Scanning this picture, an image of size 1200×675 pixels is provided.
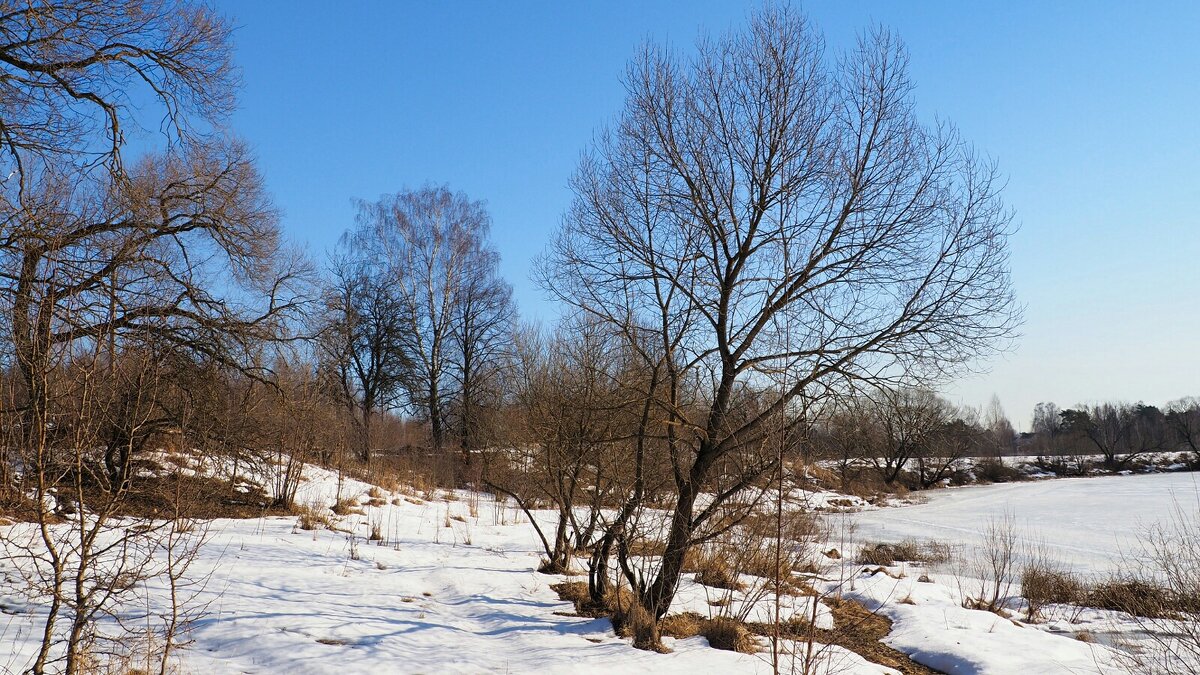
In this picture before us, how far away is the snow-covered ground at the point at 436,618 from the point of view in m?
6.03

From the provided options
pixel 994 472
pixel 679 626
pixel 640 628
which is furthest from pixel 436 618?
pixel 994 472

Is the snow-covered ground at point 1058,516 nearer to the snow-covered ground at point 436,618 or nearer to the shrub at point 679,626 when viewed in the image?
the snow-covered ground at point 436,618

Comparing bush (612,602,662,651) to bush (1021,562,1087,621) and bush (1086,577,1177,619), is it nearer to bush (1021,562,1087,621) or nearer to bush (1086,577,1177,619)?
bush (1086,577,1177,619)

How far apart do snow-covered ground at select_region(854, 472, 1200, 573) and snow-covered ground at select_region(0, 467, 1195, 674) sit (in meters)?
5.84

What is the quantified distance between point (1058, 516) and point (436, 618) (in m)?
23.6

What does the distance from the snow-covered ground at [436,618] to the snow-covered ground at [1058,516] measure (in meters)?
5.84

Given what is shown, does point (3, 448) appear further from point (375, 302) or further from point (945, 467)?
point (945, 467)

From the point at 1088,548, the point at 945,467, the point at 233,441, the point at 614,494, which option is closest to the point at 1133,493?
the point at 945,467

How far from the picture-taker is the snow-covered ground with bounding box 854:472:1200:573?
17.5 meters

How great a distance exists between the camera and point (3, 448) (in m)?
6.45

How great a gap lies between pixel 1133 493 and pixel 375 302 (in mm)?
32078

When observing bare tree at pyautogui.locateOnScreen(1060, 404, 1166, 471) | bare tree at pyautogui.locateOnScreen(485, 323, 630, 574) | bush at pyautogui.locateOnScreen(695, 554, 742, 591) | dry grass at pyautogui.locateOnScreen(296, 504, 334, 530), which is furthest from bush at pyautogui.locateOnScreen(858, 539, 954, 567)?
bare tree at pyautogui.locateOnScreen(1060, 404, 1166, 471)

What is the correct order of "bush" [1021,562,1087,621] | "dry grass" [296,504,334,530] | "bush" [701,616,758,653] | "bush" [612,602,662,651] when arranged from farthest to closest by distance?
"dry grass" [296,504,334,530] < "bush" [1021,562,1087,621] < "bush" [701,616,758,653] < "bush" [612,602,662,651]

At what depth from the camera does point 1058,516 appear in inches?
944
